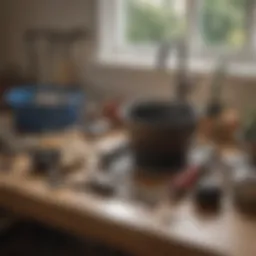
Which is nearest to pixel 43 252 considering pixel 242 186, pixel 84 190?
pixel 84 190

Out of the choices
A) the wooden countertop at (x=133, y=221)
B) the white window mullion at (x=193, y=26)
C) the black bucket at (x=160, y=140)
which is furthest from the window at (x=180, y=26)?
the wooden countertop at (x=133, y=221)

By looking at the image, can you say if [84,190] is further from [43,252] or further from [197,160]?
[43,252]

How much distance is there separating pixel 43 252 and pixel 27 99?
51cm

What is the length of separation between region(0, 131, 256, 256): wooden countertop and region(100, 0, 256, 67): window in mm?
841

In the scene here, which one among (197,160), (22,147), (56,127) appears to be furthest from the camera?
(56,127)

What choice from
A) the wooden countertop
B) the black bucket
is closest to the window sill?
the black bucket

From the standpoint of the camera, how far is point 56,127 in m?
1.79

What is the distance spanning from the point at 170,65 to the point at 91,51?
35 centimetres

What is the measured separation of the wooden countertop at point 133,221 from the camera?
1.07 metres

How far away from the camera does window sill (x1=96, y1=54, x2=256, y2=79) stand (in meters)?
1.81

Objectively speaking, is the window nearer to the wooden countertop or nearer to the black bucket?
the black bucket

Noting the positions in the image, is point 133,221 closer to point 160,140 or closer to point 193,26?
point 160,140

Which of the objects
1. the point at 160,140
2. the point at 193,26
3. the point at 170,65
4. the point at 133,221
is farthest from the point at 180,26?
the point at 133,221

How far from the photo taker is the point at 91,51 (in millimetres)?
2139
